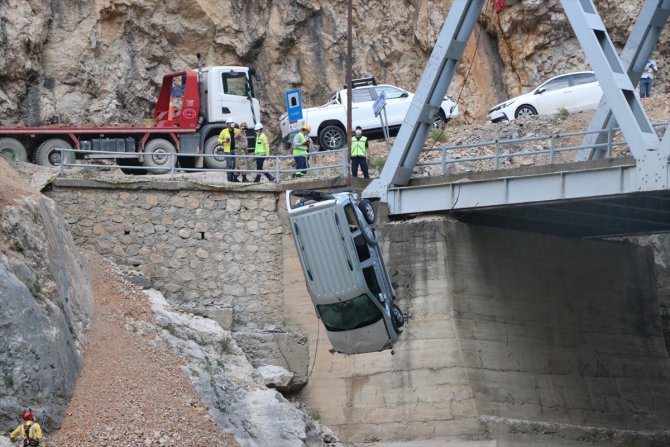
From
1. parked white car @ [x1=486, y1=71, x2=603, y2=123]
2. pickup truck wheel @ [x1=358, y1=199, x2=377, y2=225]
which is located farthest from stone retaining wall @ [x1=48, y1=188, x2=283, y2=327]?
parked white car @ [x1=486, y1=71, x2=603, y2=123]

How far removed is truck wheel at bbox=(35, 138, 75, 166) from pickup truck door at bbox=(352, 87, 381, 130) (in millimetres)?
8483

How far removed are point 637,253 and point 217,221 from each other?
11.3m

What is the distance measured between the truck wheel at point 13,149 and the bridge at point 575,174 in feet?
30.2

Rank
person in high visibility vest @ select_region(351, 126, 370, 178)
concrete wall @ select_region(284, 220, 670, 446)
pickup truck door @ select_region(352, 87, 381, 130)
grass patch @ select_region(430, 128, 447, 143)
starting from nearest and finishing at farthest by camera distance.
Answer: concrete wall @ select_region(284, 220, 670, 446)
person in high visibility vest @ select_region(351, 126, 370, 178)
pickup truck door @ select_region(352, 87, 381, 130)
grass patch @ select_region(430, 128, 447, 143)

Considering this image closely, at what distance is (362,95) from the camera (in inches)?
1569

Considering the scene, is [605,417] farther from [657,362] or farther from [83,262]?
[83,262]

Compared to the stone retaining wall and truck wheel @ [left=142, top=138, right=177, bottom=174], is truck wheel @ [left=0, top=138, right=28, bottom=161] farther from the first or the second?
the stone retaining wall

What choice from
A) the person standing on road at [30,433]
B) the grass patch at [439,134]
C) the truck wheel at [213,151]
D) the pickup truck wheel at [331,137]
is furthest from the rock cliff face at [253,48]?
the person standing on road at [30,433]

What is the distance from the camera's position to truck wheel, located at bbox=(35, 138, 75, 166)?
35.4 metres

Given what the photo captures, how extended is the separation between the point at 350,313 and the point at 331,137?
1319cm

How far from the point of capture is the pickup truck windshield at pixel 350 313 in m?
26.8

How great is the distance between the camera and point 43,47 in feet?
137

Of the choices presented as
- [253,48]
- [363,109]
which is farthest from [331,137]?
[253,48]

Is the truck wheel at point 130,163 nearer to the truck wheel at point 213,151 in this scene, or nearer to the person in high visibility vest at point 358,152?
the truck wheel at point 213,151
